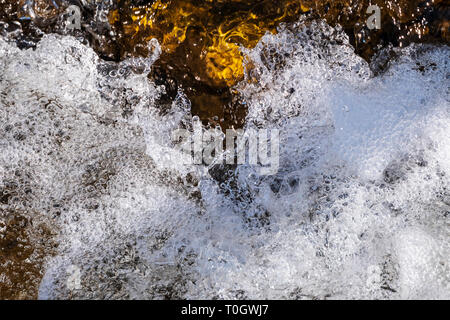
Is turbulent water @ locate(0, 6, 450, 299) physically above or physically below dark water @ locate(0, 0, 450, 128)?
below

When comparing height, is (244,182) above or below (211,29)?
below

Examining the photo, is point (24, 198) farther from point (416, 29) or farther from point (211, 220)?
point (416, 29)

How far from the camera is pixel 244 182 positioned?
50.6 inches

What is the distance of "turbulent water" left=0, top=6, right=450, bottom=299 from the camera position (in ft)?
3.76

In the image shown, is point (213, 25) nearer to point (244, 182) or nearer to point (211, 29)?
point (211, 29)

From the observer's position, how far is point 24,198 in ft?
4.01

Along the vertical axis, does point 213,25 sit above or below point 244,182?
above

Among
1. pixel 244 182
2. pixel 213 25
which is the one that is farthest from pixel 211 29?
pixel 244 182

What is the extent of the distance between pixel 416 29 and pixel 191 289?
1.11 metres

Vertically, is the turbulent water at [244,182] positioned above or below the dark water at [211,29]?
below

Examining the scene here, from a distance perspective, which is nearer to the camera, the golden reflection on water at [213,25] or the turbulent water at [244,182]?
the turbulent water at [244,182]

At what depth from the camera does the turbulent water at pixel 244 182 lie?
1.15m

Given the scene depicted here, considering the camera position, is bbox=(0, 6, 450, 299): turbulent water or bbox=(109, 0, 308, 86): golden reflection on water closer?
bbox=(0, 6, 450, 299): turbulent water
